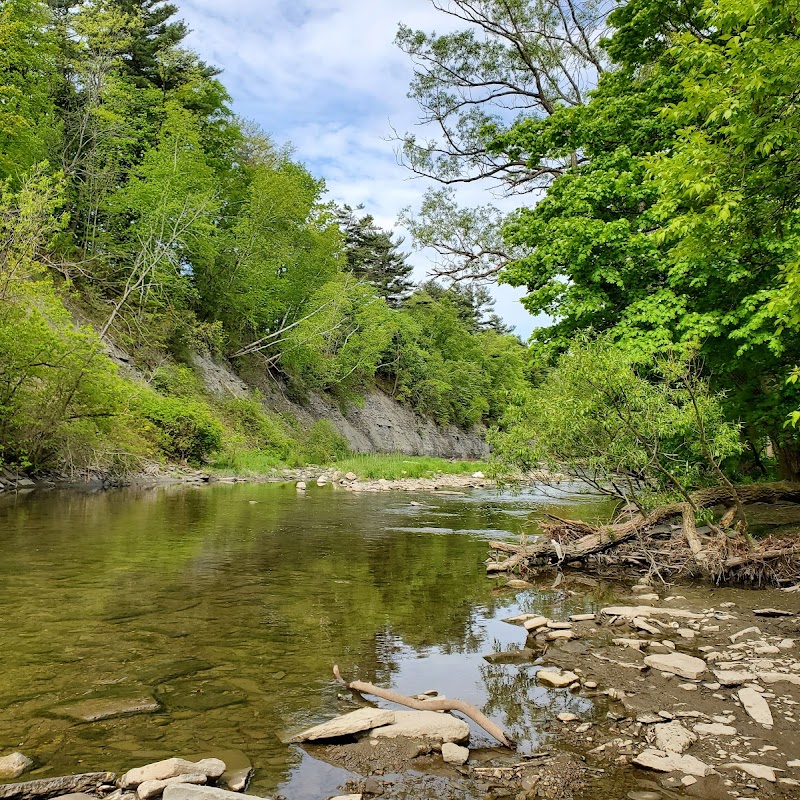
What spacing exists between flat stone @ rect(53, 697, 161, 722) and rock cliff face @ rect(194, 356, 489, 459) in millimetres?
30997

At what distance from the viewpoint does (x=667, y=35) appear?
48.1ft

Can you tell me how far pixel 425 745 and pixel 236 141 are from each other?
4453cm

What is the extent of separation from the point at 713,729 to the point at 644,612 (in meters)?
3.06

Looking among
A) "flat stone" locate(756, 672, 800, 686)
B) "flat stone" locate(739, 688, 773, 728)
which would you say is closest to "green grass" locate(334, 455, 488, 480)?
"flat stone" locate(756, 672, 800, 686)

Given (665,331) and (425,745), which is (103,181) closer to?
(665,331)

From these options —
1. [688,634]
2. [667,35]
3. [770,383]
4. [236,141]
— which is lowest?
[688,634]

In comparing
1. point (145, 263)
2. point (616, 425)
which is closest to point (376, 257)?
point (145, 263)

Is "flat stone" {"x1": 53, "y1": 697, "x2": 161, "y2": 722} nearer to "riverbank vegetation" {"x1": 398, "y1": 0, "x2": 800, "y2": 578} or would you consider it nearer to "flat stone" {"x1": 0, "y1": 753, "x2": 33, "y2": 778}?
"flat stone" {"x1": 0, "y1": 753, "x2": 33, "y2": 778}

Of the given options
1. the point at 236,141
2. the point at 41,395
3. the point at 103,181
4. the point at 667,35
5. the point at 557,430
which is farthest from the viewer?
the point at 236,141

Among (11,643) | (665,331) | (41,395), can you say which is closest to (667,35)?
(665,331)

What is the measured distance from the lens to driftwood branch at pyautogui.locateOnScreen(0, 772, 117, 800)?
2.98m

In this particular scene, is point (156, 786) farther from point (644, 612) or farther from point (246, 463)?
point (246, 463)

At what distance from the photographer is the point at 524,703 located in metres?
4.67

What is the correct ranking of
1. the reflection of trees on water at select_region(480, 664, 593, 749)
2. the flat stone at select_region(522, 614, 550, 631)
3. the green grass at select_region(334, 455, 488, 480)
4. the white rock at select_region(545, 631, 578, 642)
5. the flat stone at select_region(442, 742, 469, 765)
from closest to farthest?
1. the flat stone at select_region(442, 742, 469, 765)
2. the reflection of trees on water at select_region(480, 664, 593, 749)
3. the white rock at select_region(545, 631, 578, 642)
4. the flat stone at select_region(522, 614, 550, 631)
5. the green grass at select_region(334, 455, 488, 480)
